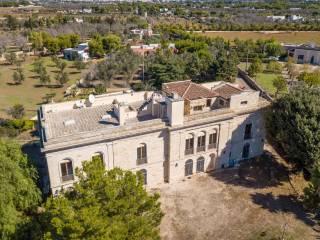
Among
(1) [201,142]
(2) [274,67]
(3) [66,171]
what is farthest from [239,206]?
(2) [274,67]

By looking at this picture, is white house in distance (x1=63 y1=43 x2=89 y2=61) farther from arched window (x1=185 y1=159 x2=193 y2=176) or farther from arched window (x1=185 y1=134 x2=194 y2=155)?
arched window (x1=185 y1=134 x2=194 y2=155)

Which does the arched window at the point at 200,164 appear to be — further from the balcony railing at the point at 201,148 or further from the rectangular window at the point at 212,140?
the rectangular window at the point at 212,140

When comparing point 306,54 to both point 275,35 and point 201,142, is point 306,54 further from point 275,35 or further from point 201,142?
point 201,142

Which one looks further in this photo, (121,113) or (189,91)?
(189,91)

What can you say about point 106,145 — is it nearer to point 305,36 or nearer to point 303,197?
point 303,197

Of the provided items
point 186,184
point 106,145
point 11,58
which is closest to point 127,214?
point 106,145

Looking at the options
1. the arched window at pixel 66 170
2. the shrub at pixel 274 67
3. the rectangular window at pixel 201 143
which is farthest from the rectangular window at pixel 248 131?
the shrub at pixel 274 67

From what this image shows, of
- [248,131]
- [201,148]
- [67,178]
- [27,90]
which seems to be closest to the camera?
[67,178]
